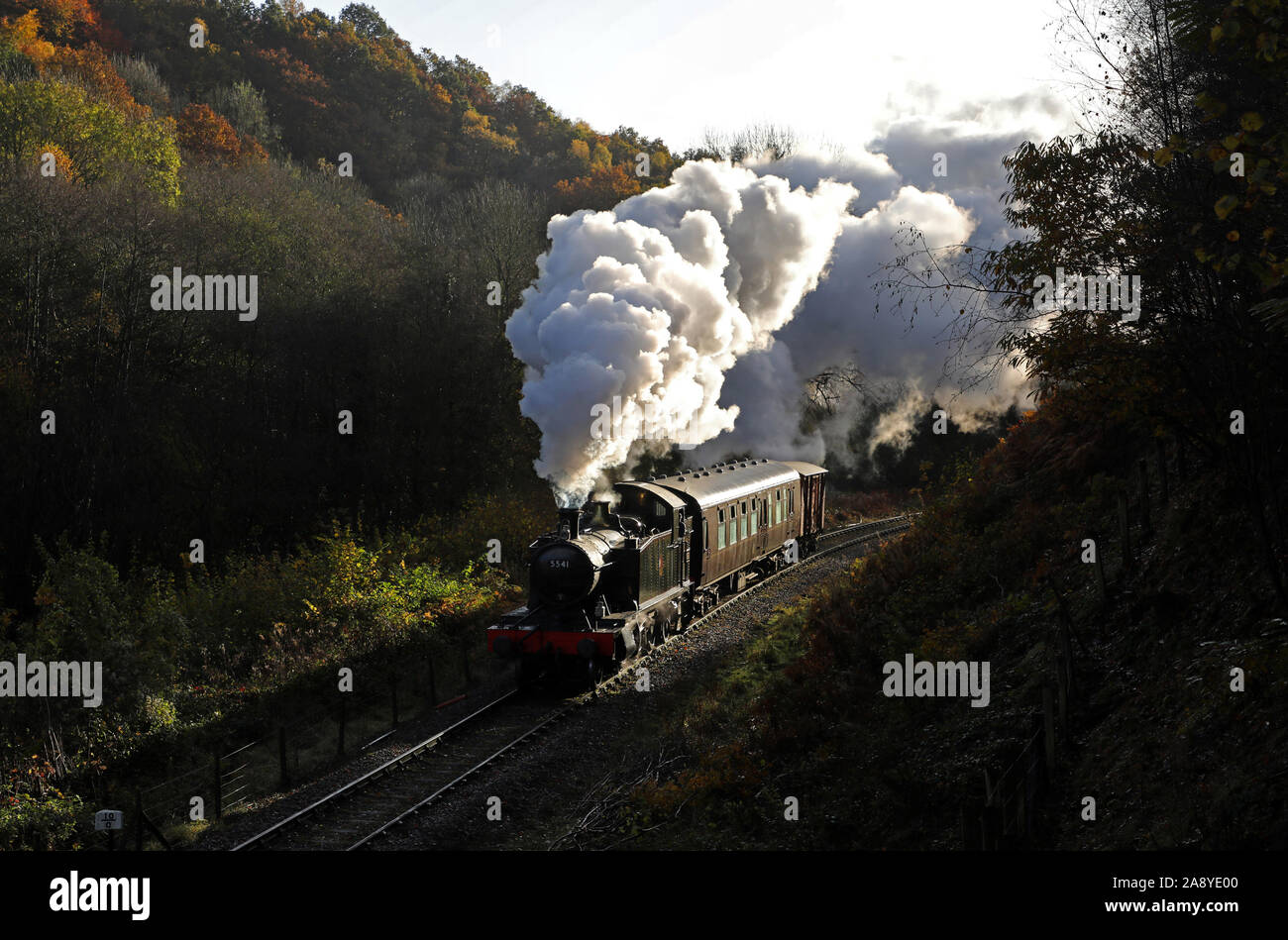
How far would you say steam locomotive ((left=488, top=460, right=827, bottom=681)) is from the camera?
15.5m

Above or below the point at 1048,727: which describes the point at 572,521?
above

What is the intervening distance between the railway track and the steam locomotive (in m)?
0.85

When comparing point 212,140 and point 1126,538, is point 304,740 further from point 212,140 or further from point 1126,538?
point 212,140

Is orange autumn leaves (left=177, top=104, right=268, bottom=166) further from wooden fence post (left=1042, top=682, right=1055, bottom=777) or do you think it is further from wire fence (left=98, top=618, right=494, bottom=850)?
wooden fence post (left=1042, top=682, right=1055, bottom=777)

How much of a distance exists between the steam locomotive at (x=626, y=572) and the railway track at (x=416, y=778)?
2.78 ft

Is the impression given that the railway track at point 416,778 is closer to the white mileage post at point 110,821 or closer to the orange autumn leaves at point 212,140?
the white mileage post at point 110,821

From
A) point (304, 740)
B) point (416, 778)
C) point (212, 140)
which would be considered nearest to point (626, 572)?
point (416, 778)

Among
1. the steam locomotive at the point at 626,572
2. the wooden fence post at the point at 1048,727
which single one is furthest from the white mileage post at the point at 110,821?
the wooden fence post at the point at 1048,727

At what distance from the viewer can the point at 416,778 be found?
12484 mm

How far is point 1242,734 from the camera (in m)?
7.48

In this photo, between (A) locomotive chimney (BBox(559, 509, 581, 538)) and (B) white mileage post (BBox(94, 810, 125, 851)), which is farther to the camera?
(A) locomotive chimney (BBox(559, 509, 581, 538))

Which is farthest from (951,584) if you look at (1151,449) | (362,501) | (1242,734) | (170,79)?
(170,79)

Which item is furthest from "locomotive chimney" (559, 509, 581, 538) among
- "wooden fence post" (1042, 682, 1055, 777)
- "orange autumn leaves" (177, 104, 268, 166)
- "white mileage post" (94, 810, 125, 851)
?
"orange autumn leaves" (177, 104, 268, 166)

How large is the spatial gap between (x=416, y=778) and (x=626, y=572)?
17.1 feet
